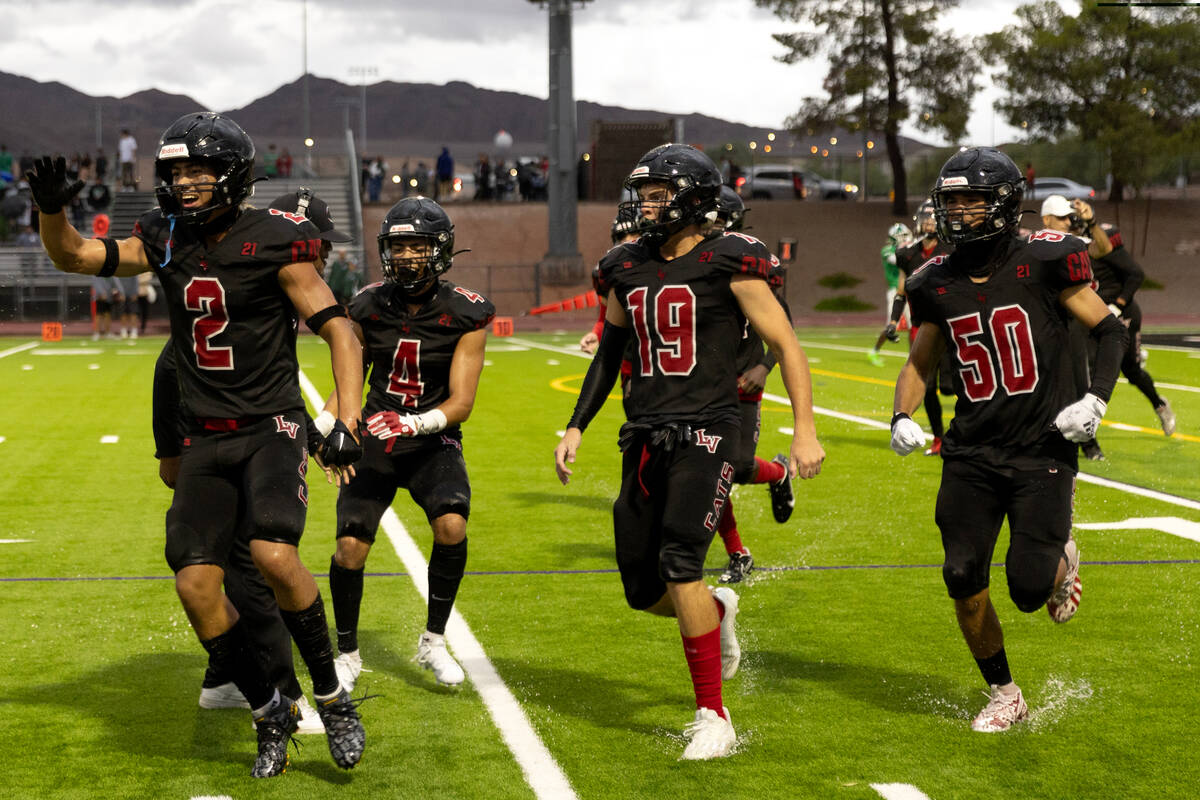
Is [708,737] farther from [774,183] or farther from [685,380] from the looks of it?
[774,183]

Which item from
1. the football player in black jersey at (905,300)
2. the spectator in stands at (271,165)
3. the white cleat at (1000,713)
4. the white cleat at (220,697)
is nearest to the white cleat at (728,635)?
the white cleat at (1000,713)

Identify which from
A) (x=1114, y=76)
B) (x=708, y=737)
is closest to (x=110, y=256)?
(x=708, y=737)

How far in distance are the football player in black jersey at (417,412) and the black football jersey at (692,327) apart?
0.91m

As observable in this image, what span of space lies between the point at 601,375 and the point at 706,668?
1.22 m

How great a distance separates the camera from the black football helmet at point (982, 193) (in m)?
5.30

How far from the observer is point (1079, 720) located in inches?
211

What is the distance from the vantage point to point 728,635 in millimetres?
5621

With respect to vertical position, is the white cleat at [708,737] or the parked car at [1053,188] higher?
the parked car at [1053,188]

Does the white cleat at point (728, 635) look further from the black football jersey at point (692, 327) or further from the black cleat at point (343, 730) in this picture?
the black cleat at point (343, 730)

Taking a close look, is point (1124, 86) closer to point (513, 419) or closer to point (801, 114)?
A: point (801, 114)

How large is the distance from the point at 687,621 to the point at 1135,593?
3309 mm

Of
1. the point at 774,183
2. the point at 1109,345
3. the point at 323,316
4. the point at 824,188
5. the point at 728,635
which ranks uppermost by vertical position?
the point at 774,183

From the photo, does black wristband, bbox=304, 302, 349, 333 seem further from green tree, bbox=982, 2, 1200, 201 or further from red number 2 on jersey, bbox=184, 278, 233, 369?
green tree, bbox=982, 2, 1200, 201

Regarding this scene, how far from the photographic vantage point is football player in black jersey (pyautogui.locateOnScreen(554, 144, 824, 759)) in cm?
507
